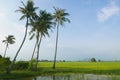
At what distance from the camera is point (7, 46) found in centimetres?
10219

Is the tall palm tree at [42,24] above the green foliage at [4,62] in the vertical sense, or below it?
above

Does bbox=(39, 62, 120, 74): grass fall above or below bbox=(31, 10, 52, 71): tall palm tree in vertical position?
below

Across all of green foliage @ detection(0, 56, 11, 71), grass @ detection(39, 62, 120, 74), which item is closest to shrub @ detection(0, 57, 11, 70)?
green foliage @ detection(0, 56, 11, 71)

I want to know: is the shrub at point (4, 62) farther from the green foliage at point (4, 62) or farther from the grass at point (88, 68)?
the grass at point (88, 68)

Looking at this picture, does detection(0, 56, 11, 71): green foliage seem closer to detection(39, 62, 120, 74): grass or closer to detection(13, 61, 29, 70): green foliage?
detection(13, 61, 29, 70): green foliage

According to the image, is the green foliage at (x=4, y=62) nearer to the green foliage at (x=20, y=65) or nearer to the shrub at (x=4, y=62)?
the shrub at (x=4, y=62)

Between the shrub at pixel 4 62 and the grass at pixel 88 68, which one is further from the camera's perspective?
the shrub at pixel 4 62

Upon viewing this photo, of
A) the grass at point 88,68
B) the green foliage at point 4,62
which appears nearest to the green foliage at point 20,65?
the green foliage at point 4,62

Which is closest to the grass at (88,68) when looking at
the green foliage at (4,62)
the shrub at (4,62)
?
the shrub at (4,62)

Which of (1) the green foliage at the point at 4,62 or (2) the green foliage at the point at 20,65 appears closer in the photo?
(1) the green foliage at the point at 4,62

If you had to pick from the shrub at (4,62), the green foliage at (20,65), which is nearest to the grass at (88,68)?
the green foliage at (20,65)

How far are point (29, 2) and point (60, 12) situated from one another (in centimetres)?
1915

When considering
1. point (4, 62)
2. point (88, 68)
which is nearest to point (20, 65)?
point (4, 62)

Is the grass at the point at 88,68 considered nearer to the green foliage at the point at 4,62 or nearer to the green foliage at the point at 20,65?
the green foliage at the point at 20,65
